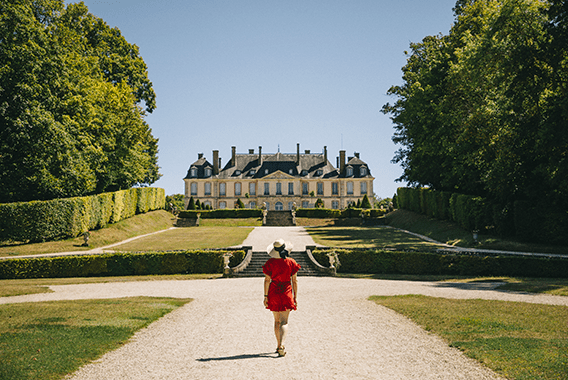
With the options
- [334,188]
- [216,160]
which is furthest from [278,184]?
[216,160]

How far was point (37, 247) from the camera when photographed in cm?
2609

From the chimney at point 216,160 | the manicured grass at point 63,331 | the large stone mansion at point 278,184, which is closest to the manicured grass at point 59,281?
the manicured grass at point 63,331

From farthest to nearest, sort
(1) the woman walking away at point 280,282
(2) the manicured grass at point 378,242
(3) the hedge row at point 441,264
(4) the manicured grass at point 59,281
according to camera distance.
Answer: (2) the manicured grass at point 378,242
(3) the hedge row at point 441,264
(4) the manicured grass at point 59,281
(1) the woman walking away at point 280,282

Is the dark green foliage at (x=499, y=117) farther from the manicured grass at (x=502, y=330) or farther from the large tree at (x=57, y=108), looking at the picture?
the large tree at (x=57, y=108)

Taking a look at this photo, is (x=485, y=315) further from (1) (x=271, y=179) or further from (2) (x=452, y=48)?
(1) (x=271, y=179)

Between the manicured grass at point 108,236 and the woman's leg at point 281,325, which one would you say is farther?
the manicured grass at point 108,236

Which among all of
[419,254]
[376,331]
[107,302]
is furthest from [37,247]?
[376,331]

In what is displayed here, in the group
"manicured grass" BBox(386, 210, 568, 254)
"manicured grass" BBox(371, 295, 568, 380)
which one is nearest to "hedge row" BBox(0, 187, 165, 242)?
"manicured grass" BBox(371, 295, 568, 380)

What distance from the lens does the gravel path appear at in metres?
6.41

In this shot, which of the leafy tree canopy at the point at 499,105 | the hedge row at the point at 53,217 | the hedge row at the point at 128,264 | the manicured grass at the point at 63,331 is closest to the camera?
the manicured grass at the point at 63,331

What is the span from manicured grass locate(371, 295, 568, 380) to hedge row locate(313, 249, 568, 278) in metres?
8.22

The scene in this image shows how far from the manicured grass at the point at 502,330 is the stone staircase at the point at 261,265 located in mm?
7984

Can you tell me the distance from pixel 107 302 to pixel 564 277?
1683cm

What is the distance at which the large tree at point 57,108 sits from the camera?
25.7m
